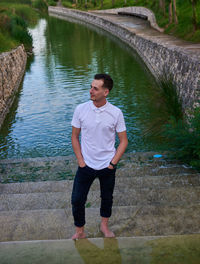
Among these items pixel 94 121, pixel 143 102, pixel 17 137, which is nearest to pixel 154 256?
pixel 94 121

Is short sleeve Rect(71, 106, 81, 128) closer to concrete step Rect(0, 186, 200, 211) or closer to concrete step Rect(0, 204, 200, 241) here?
concrete step Rect(0, 204, 200, 241)

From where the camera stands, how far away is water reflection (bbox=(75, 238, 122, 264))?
9.92 ft

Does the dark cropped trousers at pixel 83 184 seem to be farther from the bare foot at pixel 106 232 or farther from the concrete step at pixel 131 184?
the concrete step at pixel 131 184

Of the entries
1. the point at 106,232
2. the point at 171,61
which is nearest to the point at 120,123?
the point at 106,232

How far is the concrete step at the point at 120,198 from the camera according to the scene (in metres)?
4.34

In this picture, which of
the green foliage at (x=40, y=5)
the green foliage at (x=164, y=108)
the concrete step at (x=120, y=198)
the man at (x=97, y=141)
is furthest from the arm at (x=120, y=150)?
the green foliage at (x=40, y=5)

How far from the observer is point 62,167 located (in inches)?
271

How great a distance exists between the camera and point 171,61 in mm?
11945

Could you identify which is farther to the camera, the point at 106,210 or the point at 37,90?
the point at 37,90

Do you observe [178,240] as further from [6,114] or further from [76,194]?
[6,114]

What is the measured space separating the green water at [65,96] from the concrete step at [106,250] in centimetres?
342

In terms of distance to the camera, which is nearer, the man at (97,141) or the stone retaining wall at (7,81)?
the man at (97,141)

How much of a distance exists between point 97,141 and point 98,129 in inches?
4.5

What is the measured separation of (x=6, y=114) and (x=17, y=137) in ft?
8.18
